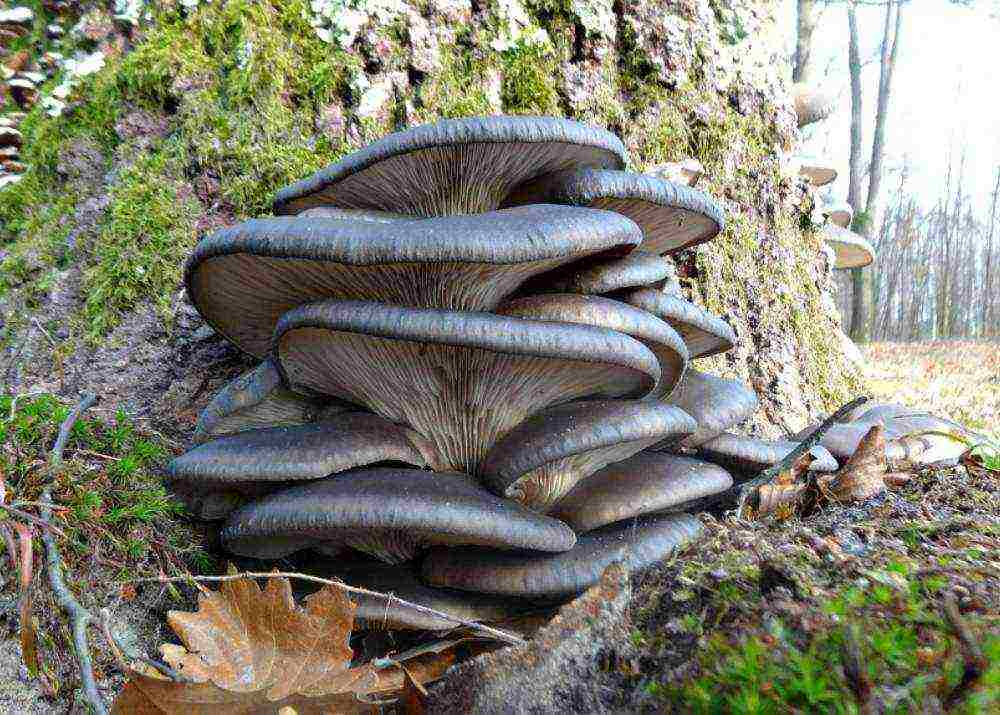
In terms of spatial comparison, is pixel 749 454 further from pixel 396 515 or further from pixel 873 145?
pixel 873 145

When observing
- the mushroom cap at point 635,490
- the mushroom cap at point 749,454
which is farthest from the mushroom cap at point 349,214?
the mushroom cap at point 749,454

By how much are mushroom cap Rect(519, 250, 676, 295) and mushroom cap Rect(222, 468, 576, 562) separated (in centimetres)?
68

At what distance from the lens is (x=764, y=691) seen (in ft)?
3.12

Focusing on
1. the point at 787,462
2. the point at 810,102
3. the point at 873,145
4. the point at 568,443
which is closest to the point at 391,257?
the point at 568,443

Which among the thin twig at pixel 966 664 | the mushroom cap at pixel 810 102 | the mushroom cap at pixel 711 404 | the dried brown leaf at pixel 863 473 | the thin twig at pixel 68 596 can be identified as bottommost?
the dried brown leaf at pixel 863 473

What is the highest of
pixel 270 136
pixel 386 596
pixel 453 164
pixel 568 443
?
pixel 270 136

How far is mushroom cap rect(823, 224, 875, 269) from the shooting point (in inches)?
378

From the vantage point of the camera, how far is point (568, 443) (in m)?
1.95

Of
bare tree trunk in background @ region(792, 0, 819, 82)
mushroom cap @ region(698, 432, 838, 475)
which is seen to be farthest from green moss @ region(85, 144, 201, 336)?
bare tree trunk in background @ region(792, 0, 819, 82)

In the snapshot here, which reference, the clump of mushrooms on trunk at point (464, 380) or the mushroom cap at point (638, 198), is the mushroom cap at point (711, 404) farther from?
the mushroom cap at point (638, 198)

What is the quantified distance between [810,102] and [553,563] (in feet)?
28.1

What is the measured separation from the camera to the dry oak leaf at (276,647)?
153 centimetres

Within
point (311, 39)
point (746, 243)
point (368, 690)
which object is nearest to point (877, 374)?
point (746, 243)

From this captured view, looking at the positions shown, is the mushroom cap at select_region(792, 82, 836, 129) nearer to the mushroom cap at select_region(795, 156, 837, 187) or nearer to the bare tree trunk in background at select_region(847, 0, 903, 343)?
the mushroom cap at select_region(795, 156, 837, 187)
